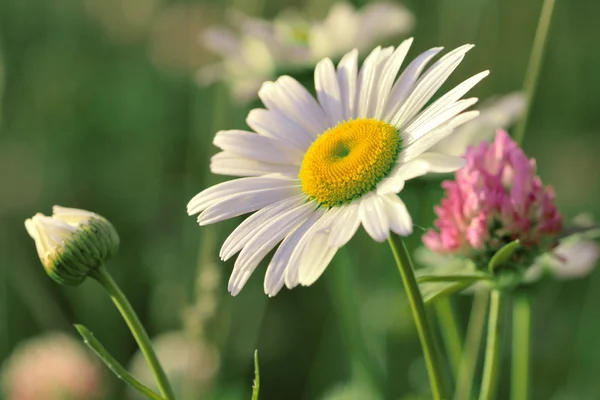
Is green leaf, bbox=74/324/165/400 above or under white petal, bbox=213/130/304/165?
under

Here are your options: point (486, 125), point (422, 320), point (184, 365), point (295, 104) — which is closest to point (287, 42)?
point (486, 125)

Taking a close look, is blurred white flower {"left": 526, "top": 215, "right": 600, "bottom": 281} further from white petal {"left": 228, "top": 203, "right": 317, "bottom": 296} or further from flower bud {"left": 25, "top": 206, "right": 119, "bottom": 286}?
flower bud {"left": 25, "top": 206, "right": 119, "bottom": 286}

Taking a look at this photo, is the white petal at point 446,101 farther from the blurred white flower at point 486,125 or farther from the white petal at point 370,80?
the blurred white flower at point 486,125

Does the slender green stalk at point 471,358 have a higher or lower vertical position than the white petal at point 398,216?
lower

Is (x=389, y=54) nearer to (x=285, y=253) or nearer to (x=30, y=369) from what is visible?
(x=285, y=253)

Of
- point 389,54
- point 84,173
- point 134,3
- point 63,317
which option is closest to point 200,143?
point 84,173

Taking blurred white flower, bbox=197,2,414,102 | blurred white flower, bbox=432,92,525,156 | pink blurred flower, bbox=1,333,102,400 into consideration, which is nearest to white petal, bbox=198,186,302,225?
blurred white flower, bbox=432,92,525,156

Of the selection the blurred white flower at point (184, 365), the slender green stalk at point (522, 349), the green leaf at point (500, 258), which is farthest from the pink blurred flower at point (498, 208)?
the blurred white flower at point (184, 365)

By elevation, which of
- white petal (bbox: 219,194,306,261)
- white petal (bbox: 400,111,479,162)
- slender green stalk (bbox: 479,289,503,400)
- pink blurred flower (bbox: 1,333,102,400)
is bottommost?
pink blurred flower (bbox: 1,333,102,400)
